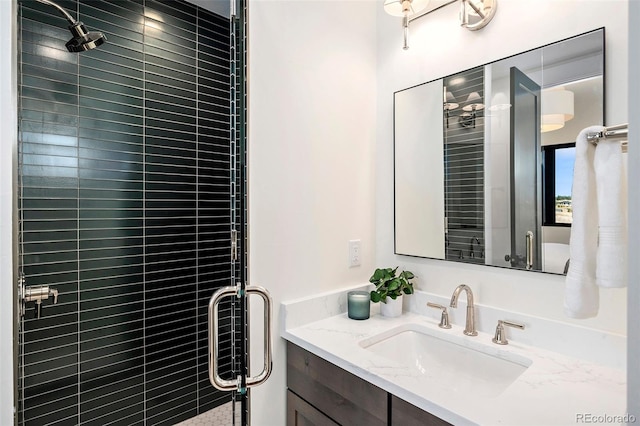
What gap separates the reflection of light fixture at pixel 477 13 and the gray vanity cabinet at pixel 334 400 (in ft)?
4.28

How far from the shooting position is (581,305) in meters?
0.73

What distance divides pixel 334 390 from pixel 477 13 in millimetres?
1442

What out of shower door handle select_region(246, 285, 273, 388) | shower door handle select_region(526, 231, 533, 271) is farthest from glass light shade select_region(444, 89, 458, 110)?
shower door handle select_region(246, 285, 273, 388)

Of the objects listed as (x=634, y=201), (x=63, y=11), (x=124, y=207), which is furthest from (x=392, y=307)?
(x=63, y=11)

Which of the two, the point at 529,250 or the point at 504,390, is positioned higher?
the point at 529,250

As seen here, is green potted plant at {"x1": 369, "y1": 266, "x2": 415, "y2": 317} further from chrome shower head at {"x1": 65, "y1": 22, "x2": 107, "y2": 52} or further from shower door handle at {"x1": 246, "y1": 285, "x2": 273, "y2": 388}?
chrome shower head at {"x1": 65, "y1": 22, "x2": 107, "y2": 52}

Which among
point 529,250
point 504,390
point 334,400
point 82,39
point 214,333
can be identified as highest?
point 82,39

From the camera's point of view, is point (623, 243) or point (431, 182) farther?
point (431, 182)

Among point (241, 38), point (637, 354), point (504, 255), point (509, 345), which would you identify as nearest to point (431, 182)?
point (504, 255)

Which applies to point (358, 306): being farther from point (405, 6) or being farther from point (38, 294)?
point (405, 6)

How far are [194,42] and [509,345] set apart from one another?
1.42 m

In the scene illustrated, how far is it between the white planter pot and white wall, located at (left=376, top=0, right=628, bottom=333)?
0.14m

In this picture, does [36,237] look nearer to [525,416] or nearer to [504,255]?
[525,416]

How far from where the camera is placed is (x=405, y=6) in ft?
4.56
